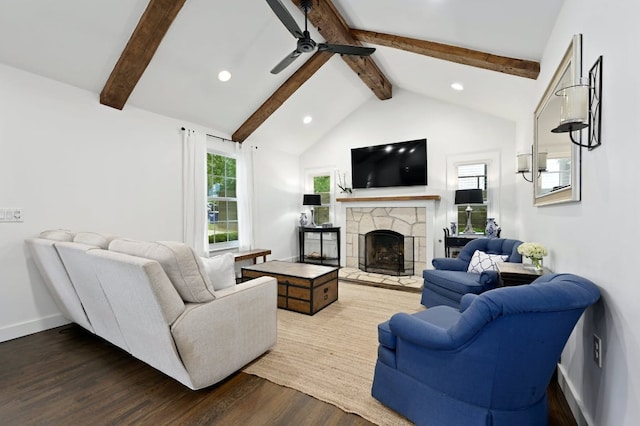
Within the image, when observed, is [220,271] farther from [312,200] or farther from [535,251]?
[312,200]

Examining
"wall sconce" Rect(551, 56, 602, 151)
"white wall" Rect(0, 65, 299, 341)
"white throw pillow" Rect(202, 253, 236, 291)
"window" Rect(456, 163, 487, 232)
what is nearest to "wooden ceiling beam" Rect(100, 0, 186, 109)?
"white wall" Rect(0, 65, 299, 341)

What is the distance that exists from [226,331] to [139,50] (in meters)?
3.04

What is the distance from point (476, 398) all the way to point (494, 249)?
2.58 meters

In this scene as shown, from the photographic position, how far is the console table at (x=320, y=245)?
20.6ft

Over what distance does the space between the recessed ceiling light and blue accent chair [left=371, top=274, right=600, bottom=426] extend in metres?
3.90

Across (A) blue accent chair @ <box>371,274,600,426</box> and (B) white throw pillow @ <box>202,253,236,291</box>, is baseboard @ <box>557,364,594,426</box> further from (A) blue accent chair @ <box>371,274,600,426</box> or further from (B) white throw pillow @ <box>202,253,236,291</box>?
(B) white throw pillow @ <box>202,253,236,291</box>

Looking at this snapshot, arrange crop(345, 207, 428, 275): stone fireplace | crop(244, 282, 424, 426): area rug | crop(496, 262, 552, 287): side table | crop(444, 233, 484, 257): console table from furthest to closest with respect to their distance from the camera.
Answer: crop(345, 207, 428, 275): stone fireplace
crop(444, 233, 484, 257): console table
crop(496, 262, 552, 287): side table
crop(244, 282, 424, 426): area rug

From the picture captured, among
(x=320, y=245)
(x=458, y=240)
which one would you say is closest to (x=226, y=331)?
(x=458, y=240)

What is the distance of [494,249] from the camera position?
3.60m

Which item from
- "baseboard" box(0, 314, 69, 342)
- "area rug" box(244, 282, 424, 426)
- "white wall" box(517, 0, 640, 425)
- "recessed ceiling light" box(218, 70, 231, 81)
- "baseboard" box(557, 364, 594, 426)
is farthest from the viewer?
"recessed ceiling light" box(218, 70, 231, 81)

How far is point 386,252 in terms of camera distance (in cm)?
583

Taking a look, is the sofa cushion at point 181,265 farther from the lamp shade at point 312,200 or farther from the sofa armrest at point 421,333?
the lamp shade at point 312,200

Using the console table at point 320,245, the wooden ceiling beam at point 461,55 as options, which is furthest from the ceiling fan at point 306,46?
the console table at point 320,245

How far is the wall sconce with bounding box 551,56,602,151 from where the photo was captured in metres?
1.45
